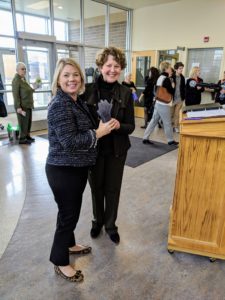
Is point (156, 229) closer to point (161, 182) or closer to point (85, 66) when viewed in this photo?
point (161, 182)

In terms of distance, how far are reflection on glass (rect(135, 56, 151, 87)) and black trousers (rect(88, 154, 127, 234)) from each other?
6.43 m

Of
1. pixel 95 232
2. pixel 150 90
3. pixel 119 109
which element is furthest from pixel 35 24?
pixel 95 232

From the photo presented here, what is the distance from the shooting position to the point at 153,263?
1831 mm

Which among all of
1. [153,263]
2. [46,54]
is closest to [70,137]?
[153,263]

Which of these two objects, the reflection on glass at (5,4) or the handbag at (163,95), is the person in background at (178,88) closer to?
the handbag at (163,95)

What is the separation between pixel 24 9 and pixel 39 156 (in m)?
4.47

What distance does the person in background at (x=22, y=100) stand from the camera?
4.45m

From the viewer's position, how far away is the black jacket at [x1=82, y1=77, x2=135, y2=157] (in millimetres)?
1674

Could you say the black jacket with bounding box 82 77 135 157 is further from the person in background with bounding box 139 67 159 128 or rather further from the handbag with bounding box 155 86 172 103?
the person in background with bounding box 139 67 159 128

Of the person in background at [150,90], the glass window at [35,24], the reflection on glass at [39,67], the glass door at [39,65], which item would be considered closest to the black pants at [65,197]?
the person in background at [150,90]

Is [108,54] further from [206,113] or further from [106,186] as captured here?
[106,186]

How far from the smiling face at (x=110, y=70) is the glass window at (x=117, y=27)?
664 cm

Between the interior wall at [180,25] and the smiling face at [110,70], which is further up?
the interior wall at [180,25]

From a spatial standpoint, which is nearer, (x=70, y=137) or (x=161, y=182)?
(x=70, y=137)
